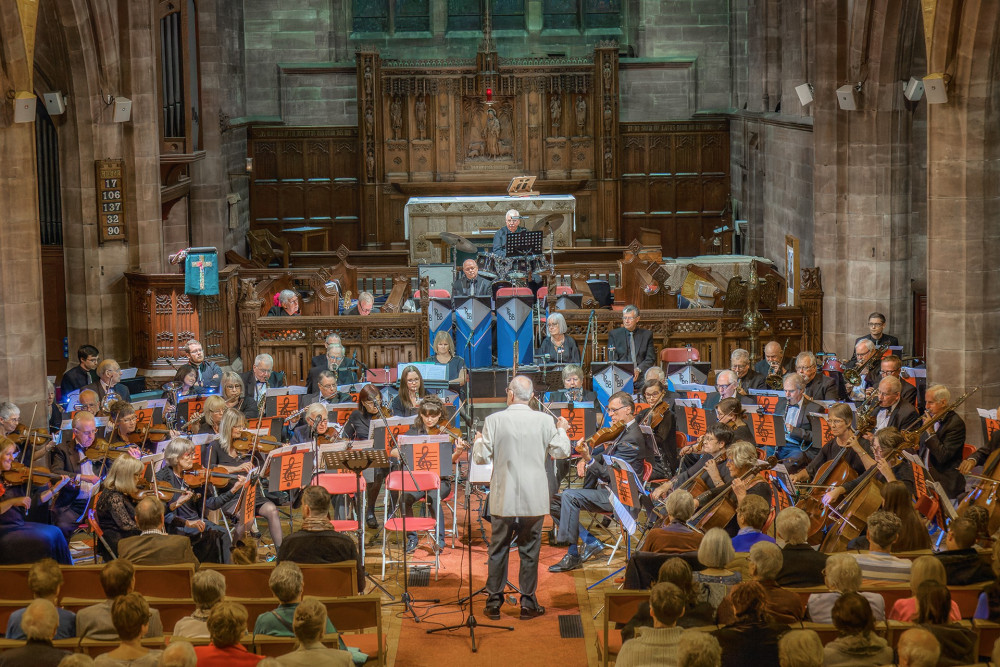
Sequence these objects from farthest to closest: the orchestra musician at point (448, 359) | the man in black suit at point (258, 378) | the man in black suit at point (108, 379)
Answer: the orchestra musician at point (448, 359), the man in black suit at point (258, 378), the man in black suit at point (108, 379)

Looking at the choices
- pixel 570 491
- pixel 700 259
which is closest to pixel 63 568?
pixel 570 491

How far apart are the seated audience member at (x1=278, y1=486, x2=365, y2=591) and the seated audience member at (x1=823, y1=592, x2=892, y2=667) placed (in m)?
3.12

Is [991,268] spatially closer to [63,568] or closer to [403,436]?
[403,436]

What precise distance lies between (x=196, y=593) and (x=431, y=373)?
19.8ft

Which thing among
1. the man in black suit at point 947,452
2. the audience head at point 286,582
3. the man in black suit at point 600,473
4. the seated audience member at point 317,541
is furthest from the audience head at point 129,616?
the man in black suit at point 947,452

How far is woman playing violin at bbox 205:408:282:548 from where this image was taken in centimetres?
968

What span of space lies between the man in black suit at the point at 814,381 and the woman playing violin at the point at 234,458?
196 inches

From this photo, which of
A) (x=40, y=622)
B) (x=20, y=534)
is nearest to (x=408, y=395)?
(x=20, y=534)

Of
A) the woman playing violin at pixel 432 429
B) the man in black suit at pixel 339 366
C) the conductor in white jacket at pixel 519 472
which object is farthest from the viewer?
the man in black suit at pixel 339 366

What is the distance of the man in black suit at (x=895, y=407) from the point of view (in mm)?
10320

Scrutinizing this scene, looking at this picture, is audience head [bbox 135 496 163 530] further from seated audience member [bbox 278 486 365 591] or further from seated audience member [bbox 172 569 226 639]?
seated audience member [bbox 172 569 226 639]

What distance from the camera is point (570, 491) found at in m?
9.93

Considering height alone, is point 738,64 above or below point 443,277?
above

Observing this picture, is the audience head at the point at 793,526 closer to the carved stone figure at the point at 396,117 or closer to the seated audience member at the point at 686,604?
the seated audience member at the point at 686,604
